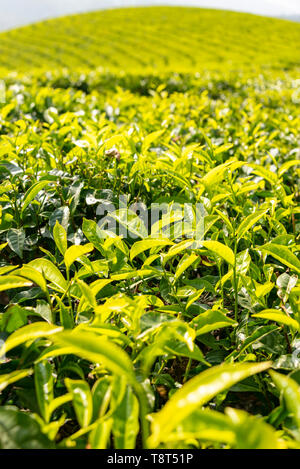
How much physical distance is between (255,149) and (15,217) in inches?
60.6

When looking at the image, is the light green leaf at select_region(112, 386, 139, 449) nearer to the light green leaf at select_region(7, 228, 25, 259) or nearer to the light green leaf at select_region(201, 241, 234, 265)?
the light green leaf at select_region(201, 241, 234, 265)

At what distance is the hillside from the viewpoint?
63.0 feet

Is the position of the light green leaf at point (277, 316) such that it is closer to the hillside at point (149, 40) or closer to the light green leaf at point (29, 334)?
the light green leaf at point (29, 334)

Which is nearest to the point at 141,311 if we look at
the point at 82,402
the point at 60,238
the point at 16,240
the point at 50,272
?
the point at 82,402

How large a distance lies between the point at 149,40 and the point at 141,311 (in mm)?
24271

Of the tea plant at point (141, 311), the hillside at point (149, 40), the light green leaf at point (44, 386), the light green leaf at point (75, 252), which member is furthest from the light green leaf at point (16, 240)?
the hillside at point (149, 40)

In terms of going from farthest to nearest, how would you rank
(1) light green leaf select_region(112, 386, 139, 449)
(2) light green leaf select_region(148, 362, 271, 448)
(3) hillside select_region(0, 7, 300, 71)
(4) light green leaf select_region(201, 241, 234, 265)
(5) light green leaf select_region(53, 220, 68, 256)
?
(3) hillside select_region(0, 7, 300, 71) → (5) light green leaf select_region(53, 220, 68, 256) → (4) light green leaf select_region(201, 241, 234, 265) → (1) light green leaf select_region(112, 386, 139, 449) → (2) light green leaf select_region(148, 362, 271, 448)

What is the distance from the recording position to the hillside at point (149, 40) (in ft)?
63.0

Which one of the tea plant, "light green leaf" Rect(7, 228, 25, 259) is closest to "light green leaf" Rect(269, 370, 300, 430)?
the tea plant

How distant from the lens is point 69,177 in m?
1.75

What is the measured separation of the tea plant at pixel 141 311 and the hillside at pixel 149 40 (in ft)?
52.5

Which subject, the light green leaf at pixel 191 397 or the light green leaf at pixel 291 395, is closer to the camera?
the light green leaf at pixel 191 397

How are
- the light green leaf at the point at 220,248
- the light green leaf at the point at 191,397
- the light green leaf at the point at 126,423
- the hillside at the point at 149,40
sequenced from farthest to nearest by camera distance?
1. the hillside at the point at 149,40
2. the light green leaf at the point at 220,248
3. the light green leaf at the point at 126,423
4. the light green leaf at the point at 191,397

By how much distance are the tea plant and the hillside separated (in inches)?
630
